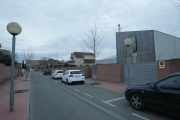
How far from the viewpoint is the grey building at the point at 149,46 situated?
1655cm

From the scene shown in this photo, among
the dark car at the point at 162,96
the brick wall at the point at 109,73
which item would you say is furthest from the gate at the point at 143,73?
the dark car at the point at 162,96

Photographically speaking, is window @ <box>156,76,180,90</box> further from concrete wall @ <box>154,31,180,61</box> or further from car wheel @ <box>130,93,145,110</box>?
concrete wall @ <box>154,31,180,61</box>

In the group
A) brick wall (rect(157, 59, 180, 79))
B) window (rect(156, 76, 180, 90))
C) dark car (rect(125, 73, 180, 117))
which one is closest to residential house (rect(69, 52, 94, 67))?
brick wall (rect(157, 59, 180, 79))

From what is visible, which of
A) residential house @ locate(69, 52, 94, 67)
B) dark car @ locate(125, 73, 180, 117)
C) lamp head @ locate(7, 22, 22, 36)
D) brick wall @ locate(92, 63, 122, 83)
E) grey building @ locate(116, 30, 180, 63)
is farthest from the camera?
residential house @ locate(69, 52, 94, 67)

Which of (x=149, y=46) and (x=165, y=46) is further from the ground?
(x=165, y=46)

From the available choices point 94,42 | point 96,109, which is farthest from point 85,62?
point 96,109

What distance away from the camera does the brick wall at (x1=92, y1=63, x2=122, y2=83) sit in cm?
1223

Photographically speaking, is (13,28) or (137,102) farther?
(13,28)

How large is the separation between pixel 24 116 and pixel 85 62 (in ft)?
151

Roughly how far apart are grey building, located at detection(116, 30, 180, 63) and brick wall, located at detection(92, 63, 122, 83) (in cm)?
642

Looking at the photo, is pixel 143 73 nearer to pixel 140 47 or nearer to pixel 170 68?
pixel 170 68

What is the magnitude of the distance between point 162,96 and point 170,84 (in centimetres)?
47

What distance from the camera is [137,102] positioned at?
190 inches

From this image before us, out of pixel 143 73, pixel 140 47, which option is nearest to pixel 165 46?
pixel 140 47
